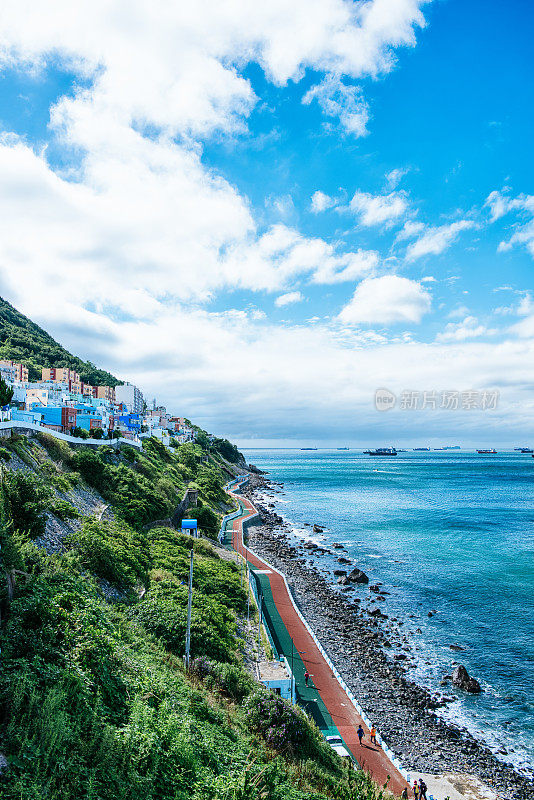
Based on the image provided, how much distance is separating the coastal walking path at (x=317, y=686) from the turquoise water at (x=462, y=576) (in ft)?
21.4

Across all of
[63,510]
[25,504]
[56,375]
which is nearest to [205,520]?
[63,510]

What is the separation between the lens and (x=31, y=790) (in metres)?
6.36

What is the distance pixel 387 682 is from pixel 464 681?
15.1 feet

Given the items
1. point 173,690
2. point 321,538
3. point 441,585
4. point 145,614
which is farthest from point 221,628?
point 321,538

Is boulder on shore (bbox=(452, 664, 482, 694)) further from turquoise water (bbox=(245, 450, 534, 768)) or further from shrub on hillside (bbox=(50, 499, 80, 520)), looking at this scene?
shrub on hillside (bbox=(50, 499, 80, 520))

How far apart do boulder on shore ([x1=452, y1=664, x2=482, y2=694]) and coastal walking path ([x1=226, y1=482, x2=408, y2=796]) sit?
7963 millimetres

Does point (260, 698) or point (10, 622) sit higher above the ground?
point (10, 622)

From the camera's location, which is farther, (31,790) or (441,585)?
(441,585)

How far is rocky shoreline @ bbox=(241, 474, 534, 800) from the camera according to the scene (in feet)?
62.9

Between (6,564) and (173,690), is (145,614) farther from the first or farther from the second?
(6,564)

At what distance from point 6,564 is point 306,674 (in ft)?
60.2

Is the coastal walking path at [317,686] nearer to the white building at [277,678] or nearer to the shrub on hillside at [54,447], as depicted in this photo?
the white building at [277,678]

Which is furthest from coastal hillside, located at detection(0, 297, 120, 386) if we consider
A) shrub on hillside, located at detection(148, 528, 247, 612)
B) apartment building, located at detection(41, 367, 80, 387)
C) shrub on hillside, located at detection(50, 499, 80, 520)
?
shrub on hillside, located at detection(50, 499, 80, 520)

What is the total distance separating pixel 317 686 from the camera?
74.3 feet
